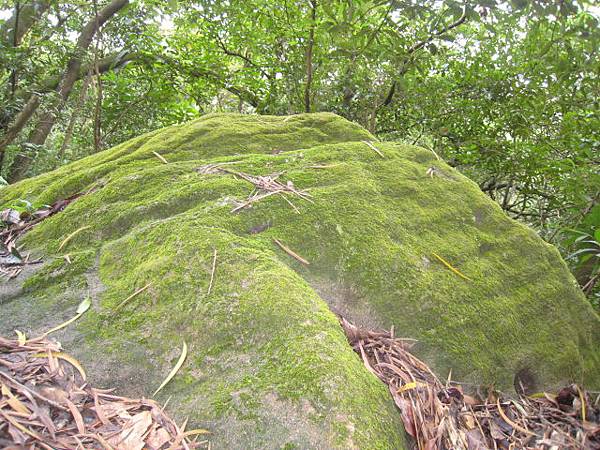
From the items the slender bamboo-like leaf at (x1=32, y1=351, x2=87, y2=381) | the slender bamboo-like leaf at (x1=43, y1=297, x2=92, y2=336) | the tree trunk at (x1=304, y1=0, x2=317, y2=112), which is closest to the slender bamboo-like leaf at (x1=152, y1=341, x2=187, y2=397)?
the slender bamboo-like leaf at (x1=32, y1=351, x2=87, y2=381)

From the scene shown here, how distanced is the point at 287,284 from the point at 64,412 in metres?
0.77

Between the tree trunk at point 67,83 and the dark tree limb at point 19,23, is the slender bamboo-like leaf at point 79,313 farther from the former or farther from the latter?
the dark tree limb at point 19,23

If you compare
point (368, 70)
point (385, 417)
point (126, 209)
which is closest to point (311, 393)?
point (385, 417)

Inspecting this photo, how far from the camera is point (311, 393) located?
4.11 feet

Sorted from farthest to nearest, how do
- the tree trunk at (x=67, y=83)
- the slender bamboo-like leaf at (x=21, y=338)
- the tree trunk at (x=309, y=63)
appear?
the tree trunk at (x=67, y=83) → the tree trunk at (x=309, y=63) → the slender bamboo-like leaf at (x=21, y=338)

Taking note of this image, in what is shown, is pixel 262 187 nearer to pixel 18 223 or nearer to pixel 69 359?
pixel 69 359

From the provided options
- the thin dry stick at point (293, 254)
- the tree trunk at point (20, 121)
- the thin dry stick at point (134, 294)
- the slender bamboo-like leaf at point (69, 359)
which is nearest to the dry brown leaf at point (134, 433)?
the slender bamboo-like leaf at point (69, 359)

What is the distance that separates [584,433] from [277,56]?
562 centimetres

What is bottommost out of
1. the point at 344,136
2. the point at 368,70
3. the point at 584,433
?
the point at 584,433

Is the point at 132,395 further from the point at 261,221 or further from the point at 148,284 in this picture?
the point at 261,221

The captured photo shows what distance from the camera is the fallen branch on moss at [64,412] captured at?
1050 mm

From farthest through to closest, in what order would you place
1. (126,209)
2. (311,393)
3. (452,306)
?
(126,209)
(452,306)
(311,393)

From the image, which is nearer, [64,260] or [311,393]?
[311,393]

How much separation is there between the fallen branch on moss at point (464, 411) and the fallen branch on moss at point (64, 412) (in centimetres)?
68
